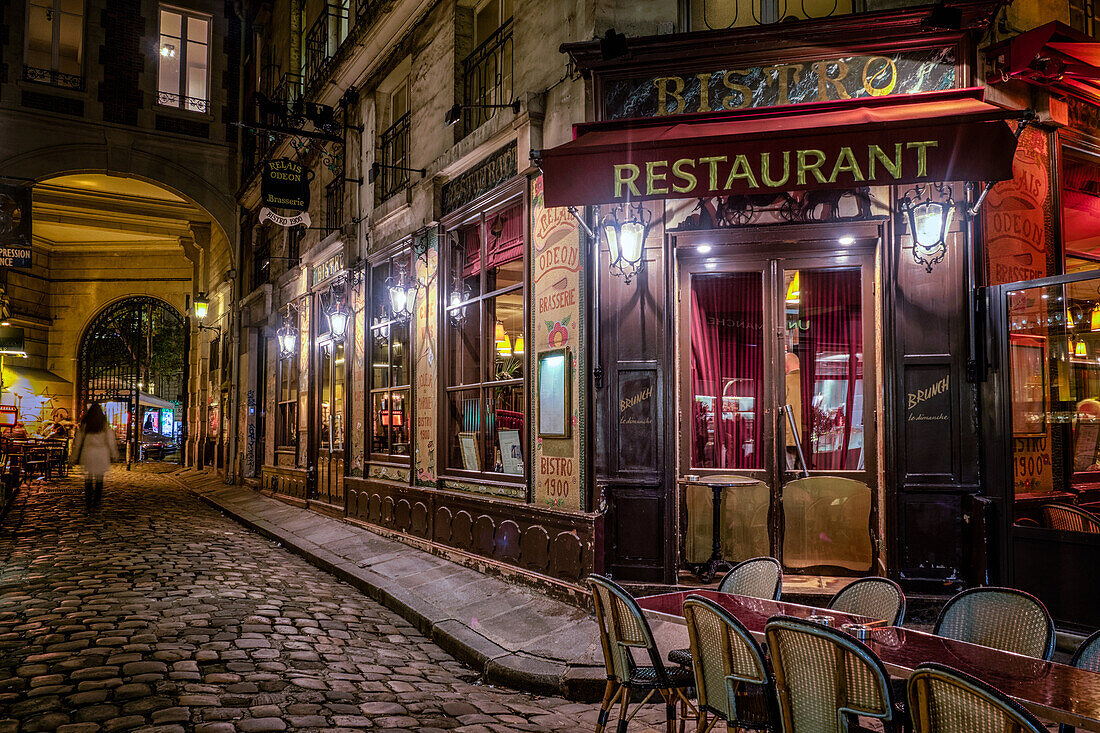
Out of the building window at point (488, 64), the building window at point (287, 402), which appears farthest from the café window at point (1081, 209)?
the building window at point (287, 402)

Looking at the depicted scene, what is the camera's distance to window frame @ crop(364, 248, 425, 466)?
Result: 11.0 m

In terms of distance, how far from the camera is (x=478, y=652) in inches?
249

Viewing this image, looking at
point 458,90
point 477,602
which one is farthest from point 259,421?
point 477,602

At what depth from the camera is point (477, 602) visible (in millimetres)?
7887

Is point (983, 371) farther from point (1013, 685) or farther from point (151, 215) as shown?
point (151, 215)

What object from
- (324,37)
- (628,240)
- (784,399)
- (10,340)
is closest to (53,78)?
(10,340)

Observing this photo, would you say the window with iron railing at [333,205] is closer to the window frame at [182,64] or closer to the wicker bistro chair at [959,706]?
the window frame at [182,64]

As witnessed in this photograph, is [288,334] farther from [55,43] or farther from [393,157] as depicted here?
[55,43]

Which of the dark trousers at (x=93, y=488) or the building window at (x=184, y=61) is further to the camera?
the building window at (x=184, y=61)

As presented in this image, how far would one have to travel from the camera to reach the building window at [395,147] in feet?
39.8

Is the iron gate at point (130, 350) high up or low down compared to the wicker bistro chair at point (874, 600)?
up

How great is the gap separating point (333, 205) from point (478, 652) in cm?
1103

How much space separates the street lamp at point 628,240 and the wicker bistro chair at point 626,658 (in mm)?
3651

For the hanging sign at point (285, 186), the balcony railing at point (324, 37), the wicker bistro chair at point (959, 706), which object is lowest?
the wicker bistro chair at point (959, 706)
